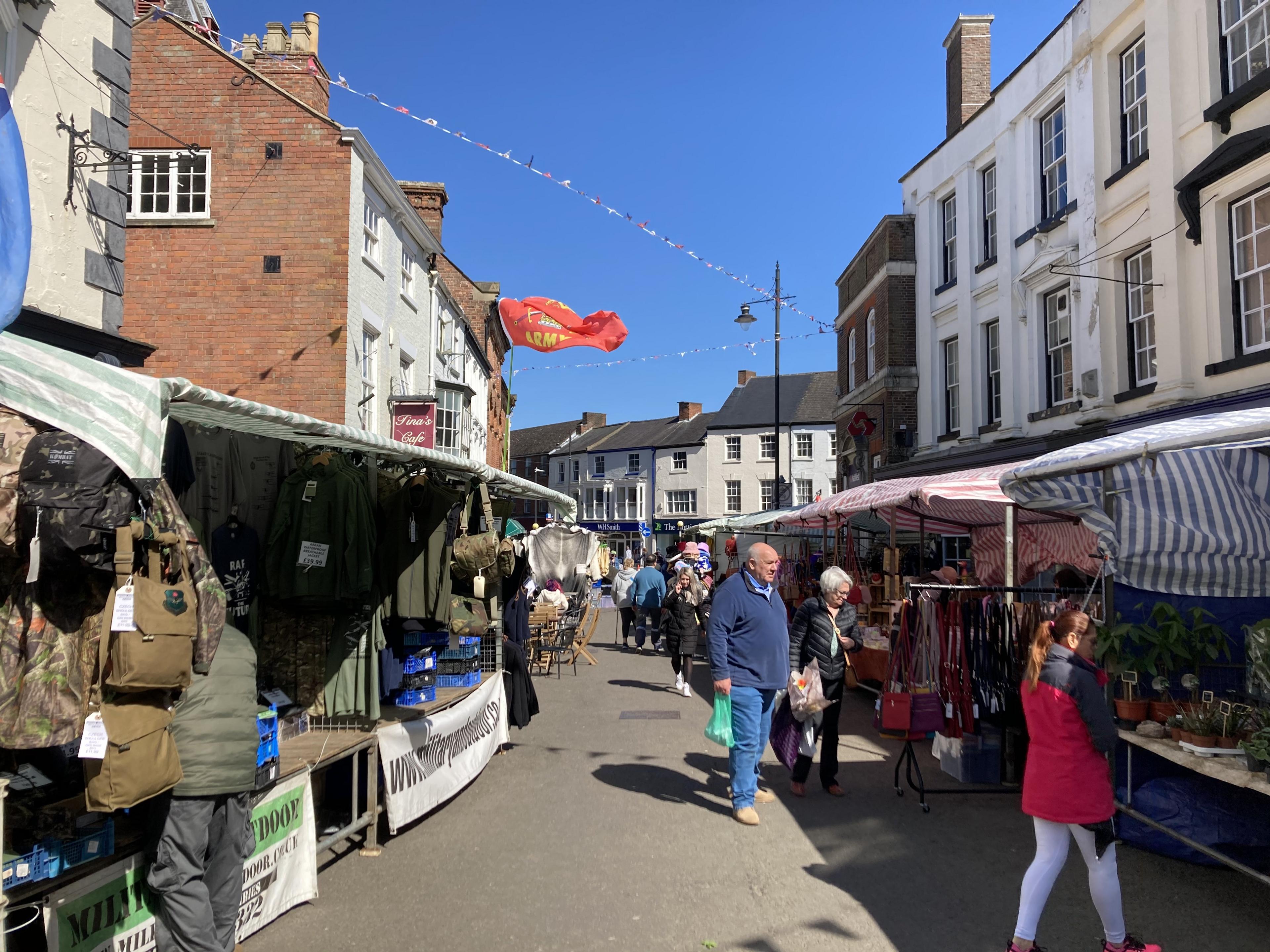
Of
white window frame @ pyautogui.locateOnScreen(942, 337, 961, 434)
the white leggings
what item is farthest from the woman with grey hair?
white window frame @ pyautogui.locateOnScreen(942, 337, 961, 434)

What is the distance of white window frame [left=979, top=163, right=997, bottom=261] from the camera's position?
59.3 ft

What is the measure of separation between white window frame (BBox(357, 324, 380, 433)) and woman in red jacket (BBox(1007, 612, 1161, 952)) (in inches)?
536

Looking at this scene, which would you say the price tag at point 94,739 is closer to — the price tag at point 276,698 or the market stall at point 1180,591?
the price tag at point 276,698

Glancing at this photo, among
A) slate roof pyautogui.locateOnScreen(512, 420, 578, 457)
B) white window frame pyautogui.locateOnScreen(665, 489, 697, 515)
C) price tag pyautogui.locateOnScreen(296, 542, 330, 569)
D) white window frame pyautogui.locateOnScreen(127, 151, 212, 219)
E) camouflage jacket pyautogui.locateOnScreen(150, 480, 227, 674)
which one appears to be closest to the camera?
camouflage jacket pyautogui.locateOnScreen(150, 480, 227, 674)

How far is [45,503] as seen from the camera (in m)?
3.02

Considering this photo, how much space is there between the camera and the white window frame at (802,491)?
49281 mm

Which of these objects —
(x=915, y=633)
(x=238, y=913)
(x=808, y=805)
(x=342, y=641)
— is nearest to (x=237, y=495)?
(x=342, y=641)

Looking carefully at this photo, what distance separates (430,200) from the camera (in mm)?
22953

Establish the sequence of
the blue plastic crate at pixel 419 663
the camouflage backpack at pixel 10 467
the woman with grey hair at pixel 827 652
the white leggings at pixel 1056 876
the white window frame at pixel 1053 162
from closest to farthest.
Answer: the camouflage backpack at pixel 10 467, the white leggings at pixel 1056 876, the blue plastic crate at pixel 419 663, the woman with grey hair at pixel 827 652, the white window frame at pixel 1053 162

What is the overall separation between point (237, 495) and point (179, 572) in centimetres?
205

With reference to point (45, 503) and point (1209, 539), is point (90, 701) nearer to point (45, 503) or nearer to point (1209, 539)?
point (45, 503)

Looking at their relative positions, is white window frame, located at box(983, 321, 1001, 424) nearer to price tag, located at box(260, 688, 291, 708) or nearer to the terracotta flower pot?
the terracotta flower pot

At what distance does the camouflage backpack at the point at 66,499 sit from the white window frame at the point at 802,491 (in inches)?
1859

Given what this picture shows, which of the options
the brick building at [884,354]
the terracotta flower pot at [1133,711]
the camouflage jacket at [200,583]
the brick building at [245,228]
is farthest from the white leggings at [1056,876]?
the brick building at [884,354]
